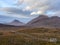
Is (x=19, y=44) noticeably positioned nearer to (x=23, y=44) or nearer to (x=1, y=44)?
(x=23, y=44)

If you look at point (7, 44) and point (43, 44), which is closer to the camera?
point (7, 44)

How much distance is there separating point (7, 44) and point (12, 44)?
51.5 inches

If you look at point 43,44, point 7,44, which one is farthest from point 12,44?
point 43,44

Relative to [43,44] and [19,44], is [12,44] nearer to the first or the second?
[19,44]

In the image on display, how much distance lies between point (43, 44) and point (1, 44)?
1185 centimetres

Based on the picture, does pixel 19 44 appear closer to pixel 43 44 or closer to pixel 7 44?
pixel 7 44

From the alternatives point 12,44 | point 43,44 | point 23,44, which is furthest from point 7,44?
point 43,44

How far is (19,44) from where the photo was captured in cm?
4800

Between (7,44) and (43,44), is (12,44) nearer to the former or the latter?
(7,44)

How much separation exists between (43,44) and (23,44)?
20.6 ft

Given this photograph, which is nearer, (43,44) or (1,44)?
(1,44)

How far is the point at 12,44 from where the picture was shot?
46781mm

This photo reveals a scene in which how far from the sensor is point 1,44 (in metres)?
47.1

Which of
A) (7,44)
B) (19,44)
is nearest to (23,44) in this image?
(19,44)
